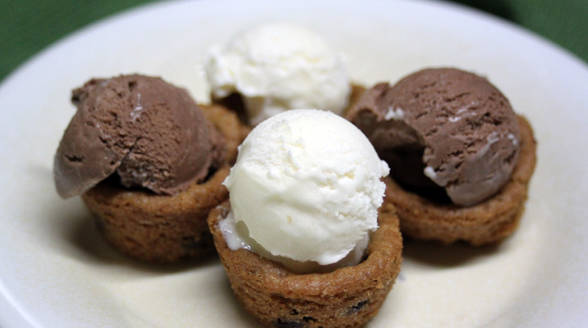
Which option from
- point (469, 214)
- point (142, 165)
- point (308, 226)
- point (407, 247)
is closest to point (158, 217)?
point (142, 165)

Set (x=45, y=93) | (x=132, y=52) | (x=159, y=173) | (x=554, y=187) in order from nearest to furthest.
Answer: (x=159, y=173)
(x=554, y=187)
(x=45, y=93)
(x=132, y=52)

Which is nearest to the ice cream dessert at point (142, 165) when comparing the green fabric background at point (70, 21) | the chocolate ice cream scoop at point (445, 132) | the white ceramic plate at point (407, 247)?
the white ceramic plate at point (407, 247)

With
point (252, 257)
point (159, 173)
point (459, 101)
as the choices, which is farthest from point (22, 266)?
point (459, 101)

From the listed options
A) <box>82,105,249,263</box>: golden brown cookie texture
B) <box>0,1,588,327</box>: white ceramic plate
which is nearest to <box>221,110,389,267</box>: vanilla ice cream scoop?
<box>82,105,249,263</box>: golden brown cookie texture

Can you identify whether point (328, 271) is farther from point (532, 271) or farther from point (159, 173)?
point (532, 271)

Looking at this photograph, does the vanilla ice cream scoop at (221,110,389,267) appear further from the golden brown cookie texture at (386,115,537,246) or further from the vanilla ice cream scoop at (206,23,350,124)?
the vanilla ice cream scoop at (206,23,350,124)
